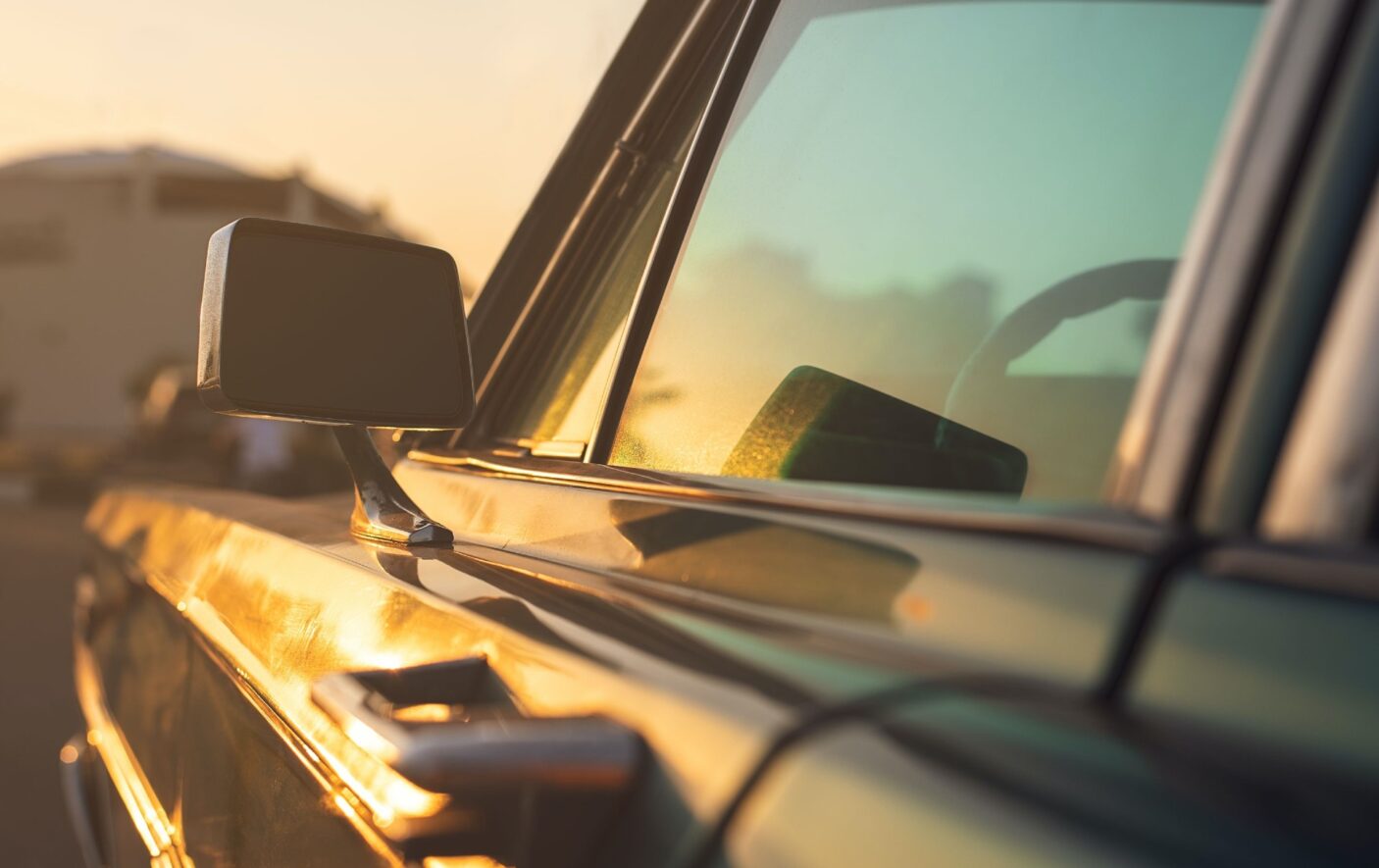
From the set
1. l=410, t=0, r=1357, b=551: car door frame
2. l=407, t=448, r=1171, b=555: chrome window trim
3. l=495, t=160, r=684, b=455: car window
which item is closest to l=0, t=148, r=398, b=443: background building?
l=495, t=160, r=684, b=455: car window

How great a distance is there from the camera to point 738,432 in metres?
1.46

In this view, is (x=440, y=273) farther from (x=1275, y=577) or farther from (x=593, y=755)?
(x=1275, y=577)

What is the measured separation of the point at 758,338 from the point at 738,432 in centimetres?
11

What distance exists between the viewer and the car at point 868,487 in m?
0.69

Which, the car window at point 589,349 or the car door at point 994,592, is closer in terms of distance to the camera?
the car door at point 994,592

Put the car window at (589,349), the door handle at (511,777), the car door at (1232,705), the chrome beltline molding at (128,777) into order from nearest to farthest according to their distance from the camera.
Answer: the car door at (1232,705) → the door handle at (511,777) → the car window at (589,349) → the chrome beltline molding at (128,777)

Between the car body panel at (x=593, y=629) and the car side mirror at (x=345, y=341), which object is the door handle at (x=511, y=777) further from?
the car side mirror at (x=345, y=341)

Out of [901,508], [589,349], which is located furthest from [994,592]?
[589,349]

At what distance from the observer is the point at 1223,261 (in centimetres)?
80

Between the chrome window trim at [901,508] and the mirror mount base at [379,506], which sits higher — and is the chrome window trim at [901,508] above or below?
above

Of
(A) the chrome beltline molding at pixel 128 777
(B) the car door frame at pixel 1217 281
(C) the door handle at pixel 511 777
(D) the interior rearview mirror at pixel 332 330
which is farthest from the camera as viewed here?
(A) the chrome beltline molding at pixel 128 777

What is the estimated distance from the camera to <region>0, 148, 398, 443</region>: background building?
3475cm

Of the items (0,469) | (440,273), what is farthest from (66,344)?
(440,273)

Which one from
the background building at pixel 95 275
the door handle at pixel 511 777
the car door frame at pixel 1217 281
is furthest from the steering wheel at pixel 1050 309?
the background building at pixel 95 275
